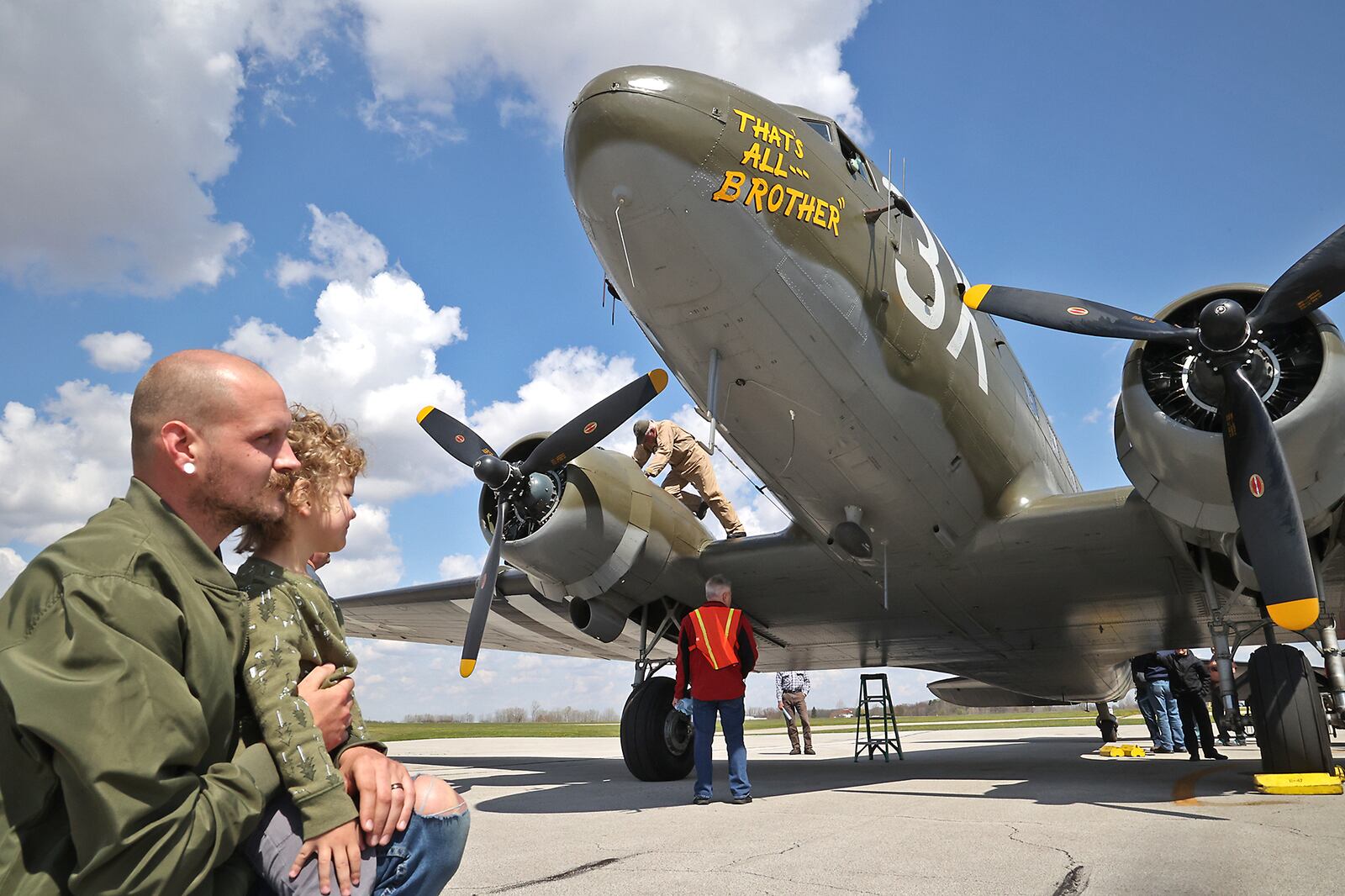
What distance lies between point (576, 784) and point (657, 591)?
2352mm

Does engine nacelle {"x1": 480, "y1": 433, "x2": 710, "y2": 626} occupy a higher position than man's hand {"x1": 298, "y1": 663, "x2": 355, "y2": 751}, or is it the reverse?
engine nacelle {"x1": 480, "y1": 433, "x2": 710, "y2": 626}

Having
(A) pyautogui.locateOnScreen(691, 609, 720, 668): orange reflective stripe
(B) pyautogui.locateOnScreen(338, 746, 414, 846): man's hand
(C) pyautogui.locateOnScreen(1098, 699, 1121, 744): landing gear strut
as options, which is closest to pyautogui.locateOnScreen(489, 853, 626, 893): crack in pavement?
(B) pyautogui.locateOnScreen(338, 746, 414, 846): man's hand

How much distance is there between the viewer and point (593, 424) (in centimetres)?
879

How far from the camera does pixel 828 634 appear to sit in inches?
456

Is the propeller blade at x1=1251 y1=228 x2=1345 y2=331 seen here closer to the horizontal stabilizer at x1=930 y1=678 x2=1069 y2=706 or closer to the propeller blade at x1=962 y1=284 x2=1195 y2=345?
the propeller blade at x1=962 y1=284 x2=1195 y2=345

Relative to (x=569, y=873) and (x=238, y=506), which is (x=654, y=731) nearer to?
(x=569, y=873)

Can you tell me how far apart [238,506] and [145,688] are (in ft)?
1.40

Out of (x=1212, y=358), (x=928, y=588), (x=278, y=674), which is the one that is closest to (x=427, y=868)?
(x=278, y=674)

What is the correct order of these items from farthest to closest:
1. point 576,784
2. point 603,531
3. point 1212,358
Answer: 1. point 603,531
2. point 576,784
3. point 1212,358

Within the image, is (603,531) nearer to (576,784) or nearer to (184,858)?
(576,784)

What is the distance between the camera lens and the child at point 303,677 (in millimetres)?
1335

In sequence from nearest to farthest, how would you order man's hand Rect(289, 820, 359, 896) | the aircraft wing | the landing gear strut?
man's hand Rect(289, 820, 359, 896)
the aircraft wing
the landing gear strut

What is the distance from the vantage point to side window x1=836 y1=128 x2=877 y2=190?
729cm

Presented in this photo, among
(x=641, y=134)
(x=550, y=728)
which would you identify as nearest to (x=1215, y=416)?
(x=641, y=134)
